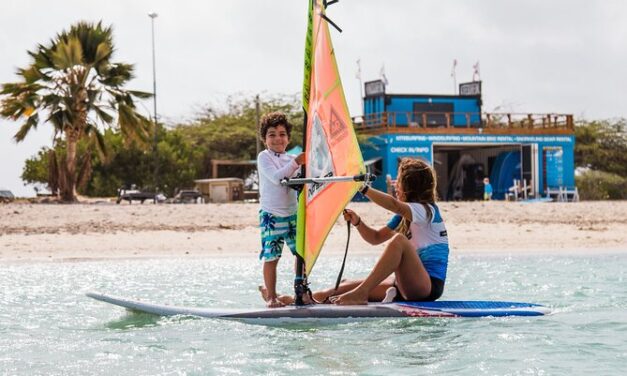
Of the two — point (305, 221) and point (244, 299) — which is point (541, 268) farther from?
point (305, 221)

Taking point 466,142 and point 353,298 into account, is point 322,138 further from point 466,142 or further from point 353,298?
point 466,142

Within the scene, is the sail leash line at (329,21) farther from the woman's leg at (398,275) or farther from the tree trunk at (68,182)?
the tree trunk at (68,182)

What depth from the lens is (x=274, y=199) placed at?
646cm

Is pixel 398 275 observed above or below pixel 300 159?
below

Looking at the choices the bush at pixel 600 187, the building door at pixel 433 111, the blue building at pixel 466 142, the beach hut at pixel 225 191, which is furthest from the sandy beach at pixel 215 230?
the bush at pixel 600 187

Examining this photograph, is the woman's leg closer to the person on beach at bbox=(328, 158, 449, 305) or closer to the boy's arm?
the person on beach at bbox=(328, 158, 449, 305)

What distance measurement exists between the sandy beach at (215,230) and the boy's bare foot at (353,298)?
23.9 ft

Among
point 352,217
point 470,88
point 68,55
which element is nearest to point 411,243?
point 352,217

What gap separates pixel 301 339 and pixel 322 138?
1385 millimetres

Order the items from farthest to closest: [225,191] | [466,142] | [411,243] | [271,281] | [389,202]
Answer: [466,142] → [225,191] → [271,281] → [411,243] → [389,202]

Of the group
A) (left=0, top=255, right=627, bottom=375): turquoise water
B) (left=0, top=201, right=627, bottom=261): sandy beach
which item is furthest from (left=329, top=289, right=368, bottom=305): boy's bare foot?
(left=0, top=201, right=627, bottom=261): sandy beach

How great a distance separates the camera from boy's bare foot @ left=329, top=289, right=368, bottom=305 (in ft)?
20.9

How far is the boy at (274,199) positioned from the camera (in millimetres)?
6465

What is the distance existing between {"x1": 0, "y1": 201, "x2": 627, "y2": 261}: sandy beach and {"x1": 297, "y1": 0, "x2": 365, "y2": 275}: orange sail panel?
24.5 feet
